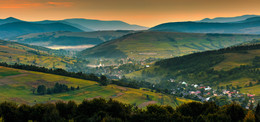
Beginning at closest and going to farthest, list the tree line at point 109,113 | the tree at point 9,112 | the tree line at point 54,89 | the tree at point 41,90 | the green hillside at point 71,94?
the tree line at point 109,113
the tree at point 9,112
the green hillside at point 71,94
the tree at point 41,90
the tree line at point 54,89

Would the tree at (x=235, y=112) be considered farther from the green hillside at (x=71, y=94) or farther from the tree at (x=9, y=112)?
the green hillside at (x=71, y=94)

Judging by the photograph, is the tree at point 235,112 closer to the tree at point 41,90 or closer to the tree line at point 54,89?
the tree line at point 54,89

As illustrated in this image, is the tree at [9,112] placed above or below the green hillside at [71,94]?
above

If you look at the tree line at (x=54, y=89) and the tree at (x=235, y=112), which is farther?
the tree line at (x=54, y=89)

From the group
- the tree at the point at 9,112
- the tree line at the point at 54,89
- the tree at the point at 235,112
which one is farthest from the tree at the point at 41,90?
the tree at the point at 235,112

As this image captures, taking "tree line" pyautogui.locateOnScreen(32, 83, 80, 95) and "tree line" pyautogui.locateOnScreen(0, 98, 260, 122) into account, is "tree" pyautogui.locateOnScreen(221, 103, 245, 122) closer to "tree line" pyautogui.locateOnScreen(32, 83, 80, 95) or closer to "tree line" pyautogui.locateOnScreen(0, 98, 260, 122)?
"tree line" pyautogui.locateOnScreen(0, 98, 260, 122)

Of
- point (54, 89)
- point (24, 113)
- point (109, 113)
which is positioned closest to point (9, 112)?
point (24, 113)

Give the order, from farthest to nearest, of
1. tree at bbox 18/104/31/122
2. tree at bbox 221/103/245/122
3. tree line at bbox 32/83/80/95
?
tree line at bbox 32/83/80/95, tree at bbox 221/103/245/122, tree at bbox 18/104/31/122

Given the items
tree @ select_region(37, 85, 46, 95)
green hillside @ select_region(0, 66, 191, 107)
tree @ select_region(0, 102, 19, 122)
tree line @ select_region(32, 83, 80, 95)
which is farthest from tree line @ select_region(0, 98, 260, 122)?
tree line @ select_region(32, 83, 80, 95)

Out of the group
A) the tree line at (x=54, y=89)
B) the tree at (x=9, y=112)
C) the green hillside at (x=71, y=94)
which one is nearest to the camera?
the tree at (x=9, y=112)

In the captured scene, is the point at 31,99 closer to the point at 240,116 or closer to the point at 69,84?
the point at 69,84
